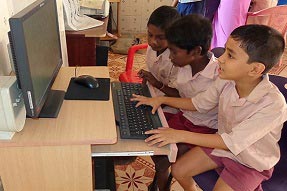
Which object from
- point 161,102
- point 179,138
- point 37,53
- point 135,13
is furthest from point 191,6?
point 135,13

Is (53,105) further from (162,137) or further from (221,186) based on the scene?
(221,186)

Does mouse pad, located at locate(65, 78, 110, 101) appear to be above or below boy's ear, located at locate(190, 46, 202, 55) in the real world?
below

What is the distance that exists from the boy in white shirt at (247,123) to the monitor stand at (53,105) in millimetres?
322

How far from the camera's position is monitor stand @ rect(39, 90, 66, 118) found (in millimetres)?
940

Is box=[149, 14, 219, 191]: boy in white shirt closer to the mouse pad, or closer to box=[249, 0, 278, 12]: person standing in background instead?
the mouse pad

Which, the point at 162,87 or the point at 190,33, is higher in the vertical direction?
the point at 190,33

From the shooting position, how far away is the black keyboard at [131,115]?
938 mm

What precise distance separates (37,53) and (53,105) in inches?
8.9

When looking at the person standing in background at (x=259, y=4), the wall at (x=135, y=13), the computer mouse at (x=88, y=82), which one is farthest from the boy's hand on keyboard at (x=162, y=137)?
the wall at (x=135, y=13)

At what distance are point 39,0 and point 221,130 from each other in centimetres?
87

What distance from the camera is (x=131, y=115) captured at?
40.8 inches

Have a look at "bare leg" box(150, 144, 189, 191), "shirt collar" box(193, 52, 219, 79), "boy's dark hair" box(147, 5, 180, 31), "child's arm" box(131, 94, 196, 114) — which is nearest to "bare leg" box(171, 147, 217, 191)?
"bare leg" box(150, 144, 189, 191)

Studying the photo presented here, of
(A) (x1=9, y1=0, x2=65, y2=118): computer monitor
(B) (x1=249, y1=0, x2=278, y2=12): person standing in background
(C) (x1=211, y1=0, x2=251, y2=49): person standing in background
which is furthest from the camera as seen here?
(B) (x1=249, y1=0, x2=278, y2=12): person standing in background

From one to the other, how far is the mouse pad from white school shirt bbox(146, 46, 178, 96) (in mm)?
387
